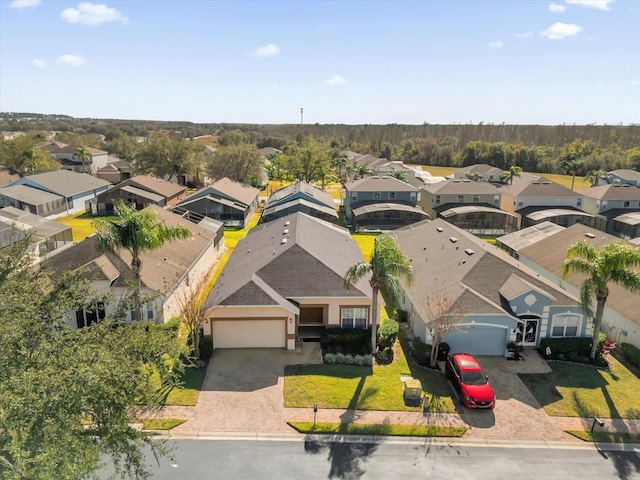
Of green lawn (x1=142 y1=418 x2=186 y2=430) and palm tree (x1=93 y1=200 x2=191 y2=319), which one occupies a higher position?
palm tree (x1=93 y1=200 x2=191 y2=319)

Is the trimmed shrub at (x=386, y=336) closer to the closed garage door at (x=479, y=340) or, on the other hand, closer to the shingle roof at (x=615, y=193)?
the closed garage door at (x=479, y=340)

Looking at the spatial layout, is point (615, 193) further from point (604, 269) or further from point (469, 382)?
point (469, 382)

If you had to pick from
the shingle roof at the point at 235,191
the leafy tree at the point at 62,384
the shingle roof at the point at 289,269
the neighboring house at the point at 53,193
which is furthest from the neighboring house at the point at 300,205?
the leafy tree at the point at 62,384

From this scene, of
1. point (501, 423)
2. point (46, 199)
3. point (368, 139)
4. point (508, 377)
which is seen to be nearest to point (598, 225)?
point (508, 377)

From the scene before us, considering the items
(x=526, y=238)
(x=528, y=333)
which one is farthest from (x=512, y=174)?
(x=528, y=333)

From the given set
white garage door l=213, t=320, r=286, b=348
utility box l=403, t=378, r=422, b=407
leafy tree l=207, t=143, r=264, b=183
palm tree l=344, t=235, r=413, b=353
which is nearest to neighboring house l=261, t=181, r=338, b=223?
leafy tree l=207, t=143, r=264, b=183

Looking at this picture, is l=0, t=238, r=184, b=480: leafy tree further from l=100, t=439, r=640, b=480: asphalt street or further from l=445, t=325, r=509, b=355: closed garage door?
l=445, t=325, r=509, b=355: closed garage door

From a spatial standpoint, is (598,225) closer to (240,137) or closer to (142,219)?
(142,219)
